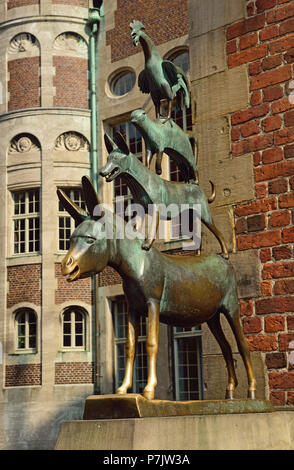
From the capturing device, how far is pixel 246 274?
605 cm

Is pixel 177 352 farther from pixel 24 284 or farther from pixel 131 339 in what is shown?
pixel 131 339

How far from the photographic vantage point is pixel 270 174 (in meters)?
6.03

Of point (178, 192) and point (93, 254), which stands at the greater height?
point (178, 192)

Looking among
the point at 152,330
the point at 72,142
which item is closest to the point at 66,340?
the point at 72,142

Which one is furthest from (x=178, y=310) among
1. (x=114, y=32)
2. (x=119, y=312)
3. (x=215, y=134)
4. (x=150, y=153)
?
(x=114, y=32)

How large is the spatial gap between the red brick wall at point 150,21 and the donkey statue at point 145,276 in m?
15.1

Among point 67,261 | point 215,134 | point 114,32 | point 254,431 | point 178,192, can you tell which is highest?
point 114,32

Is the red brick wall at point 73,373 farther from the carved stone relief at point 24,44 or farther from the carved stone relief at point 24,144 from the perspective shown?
the carved stone relief at point 24,44

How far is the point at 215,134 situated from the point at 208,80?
51cm

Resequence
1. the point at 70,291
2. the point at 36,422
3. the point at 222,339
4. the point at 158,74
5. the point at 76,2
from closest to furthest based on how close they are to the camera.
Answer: the point at 222,339
the point at 158,74
the point at 36,422
the point at 70,291
the point at 76,2

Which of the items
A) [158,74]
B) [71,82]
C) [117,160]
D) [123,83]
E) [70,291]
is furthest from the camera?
[71,82]

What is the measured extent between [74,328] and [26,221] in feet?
11.2

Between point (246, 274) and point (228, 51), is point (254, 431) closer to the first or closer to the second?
point (246, 274)

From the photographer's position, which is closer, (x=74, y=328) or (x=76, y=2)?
(x=74, y=328)
